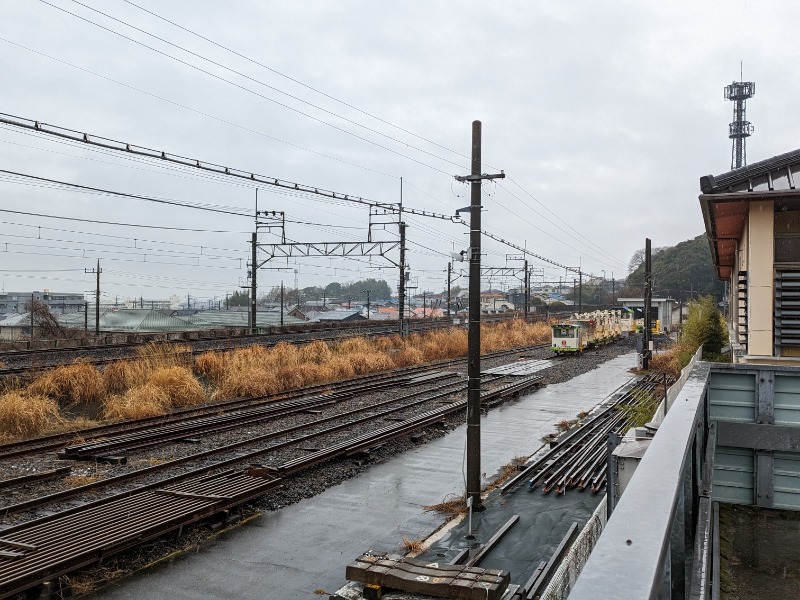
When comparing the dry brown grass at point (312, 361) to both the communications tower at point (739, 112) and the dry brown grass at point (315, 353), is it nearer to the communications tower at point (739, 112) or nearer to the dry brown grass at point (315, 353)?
the dry brown grass at point (315, 353)

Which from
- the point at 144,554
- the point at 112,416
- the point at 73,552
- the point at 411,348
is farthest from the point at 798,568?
the point at 411,348

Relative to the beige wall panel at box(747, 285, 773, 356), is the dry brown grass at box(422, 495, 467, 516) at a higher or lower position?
lower

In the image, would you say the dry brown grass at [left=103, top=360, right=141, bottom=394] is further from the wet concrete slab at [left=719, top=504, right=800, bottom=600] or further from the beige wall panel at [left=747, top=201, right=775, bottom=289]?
the beige wall panel at [left=747, top=201, right=775, bottom=289]

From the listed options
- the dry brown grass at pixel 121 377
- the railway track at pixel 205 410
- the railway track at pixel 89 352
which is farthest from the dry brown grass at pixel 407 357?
the dry brown grass at pixel 121 377

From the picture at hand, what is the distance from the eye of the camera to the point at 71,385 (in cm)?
1766

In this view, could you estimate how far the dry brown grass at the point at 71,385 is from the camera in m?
17.2

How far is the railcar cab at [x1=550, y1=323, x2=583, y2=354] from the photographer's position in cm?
3847

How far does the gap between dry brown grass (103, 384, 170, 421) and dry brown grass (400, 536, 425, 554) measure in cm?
1014

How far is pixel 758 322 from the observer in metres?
11.6

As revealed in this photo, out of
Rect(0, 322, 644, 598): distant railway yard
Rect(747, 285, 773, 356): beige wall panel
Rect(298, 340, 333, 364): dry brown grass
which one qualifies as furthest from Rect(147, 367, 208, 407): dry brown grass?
Rect(747, 285, 773, 356): beige wall panel

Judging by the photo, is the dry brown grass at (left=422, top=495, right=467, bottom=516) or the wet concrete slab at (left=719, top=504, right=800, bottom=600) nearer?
the wet concrete slab at (left=719, top=504, right=800, bottom=600)

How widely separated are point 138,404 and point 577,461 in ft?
36.2

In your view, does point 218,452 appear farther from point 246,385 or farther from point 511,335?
point 511,335

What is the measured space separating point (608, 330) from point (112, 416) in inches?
1592
